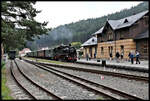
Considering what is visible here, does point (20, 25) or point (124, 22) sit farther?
point (124, 22)

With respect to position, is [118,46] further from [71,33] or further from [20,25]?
[71,33]

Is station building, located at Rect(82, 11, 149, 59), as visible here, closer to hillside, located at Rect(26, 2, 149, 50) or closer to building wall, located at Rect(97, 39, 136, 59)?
building wall, located at Rect(97, 39, 136, 59)

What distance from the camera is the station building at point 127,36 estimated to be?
31312mm

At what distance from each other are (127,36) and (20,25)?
23.0 metres

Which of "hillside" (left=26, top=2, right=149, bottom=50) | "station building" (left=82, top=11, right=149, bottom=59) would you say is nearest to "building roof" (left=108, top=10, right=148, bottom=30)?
"station building" (left=82, top=11, right=149, bottom=59)

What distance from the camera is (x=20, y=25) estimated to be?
15.2m

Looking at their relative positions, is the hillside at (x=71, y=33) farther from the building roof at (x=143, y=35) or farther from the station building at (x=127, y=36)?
the building roof at (x=143, y=35)

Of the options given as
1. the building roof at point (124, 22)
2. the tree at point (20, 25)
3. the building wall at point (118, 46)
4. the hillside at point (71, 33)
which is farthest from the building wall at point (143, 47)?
the hillside at point (71, 33)

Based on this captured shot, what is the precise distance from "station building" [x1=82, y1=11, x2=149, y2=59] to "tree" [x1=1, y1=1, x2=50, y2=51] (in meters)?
19.4

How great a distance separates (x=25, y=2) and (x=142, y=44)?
22238mm

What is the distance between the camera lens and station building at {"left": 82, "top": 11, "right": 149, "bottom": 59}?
103 feet

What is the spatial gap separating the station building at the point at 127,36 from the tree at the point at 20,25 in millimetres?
19359

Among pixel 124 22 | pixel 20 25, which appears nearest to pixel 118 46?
pixel 124 22

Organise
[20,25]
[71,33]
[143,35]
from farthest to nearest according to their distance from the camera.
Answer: [71,33]
[143,35]
[20,25]
